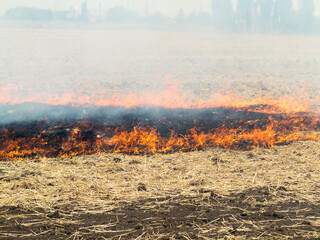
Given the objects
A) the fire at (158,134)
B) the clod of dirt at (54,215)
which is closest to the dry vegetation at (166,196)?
the clod of dirt at (54,215)

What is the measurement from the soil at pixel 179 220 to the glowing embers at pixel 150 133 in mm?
2855

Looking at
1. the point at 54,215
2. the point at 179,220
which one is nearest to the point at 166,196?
the point at 179,220

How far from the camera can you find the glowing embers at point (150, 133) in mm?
7211

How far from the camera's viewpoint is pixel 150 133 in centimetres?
804

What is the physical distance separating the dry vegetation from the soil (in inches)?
0.5

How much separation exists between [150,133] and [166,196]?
344 cm

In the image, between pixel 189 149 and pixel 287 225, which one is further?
pixel 189 149

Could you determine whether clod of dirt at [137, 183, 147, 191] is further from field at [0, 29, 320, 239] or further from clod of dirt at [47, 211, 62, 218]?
clod of dirt at [47, 211, 62, 218]

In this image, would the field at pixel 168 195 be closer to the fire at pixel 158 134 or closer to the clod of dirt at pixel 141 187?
the clod of dirt at pixel 141 187

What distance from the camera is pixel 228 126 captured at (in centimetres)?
885

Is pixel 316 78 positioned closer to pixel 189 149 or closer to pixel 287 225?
pixel 189 149

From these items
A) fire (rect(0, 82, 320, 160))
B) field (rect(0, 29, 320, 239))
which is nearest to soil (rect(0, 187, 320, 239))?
field (rect(0, 29, 320, 239))

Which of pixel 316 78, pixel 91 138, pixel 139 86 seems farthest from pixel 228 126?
pixel 316 78

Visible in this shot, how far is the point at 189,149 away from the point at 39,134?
3937 mm
